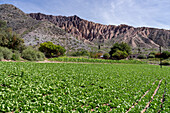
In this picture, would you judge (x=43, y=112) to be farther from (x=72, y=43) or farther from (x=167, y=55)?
(x=167, y=55)

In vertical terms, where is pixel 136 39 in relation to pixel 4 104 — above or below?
above

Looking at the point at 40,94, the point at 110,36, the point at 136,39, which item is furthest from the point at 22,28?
the point at 110,36

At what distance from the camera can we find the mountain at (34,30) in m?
56.5

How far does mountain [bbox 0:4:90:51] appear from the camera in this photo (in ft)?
185

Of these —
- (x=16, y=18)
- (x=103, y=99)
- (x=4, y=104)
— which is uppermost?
(x=16, y=18)

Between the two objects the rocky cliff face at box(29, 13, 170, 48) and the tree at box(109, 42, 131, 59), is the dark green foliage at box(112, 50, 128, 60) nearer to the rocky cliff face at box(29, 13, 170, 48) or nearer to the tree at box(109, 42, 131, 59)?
the tree at box(109, 42, 131, 59)

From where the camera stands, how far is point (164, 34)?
10769 centimetres

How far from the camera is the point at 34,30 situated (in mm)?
59875

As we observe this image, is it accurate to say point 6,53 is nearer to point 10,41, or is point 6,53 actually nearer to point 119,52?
point 10,41

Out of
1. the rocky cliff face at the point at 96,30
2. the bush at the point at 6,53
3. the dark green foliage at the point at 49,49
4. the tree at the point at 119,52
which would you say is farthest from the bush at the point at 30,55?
the rocky cliff face at the point at 96,30

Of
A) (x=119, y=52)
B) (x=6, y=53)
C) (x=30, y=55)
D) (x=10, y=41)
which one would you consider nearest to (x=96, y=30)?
(x=119, y=52)

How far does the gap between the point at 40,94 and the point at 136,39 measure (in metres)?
108

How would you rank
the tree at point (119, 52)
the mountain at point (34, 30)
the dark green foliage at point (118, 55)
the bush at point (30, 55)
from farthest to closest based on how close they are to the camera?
the mountain at point (34, 30) → the tree at point (119, 52) → the dark green foliage at point (118, 55) → the bush at point (30, 55)

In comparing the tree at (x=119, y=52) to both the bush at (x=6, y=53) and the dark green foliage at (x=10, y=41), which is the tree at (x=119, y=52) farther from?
the bush at (x=6, y=53)
